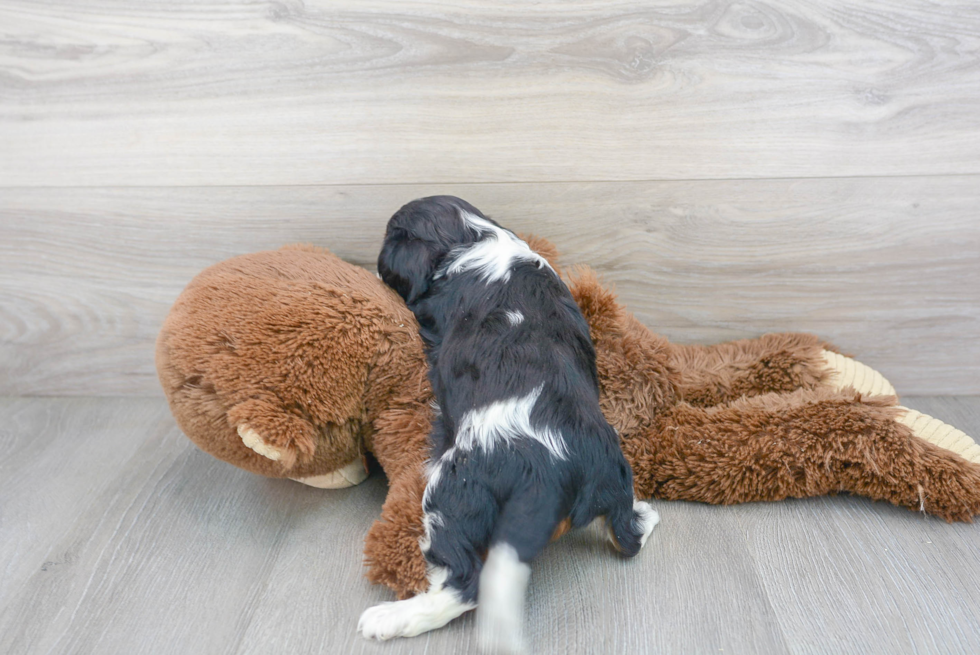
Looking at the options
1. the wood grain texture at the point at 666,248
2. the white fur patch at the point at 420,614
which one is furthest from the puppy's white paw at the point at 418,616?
the wood grain texture at the point at 666,248

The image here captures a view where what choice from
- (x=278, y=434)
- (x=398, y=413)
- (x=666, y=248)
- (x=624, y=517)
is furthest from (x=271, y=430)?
(x=666, y=248)

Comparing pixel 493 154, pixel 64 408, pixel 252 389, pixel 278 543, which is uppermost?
pixel 493 154

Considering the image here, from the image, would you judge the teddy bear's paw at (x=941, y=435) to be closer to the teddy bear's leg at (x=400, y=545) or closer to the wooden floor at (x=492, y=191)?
the wooden floor at (x=492, y=191)

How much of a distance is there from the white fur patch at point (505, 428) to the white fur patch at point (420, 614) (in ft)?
0.64

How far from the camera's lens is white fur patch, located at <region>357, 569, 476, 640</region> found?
38.2 inches

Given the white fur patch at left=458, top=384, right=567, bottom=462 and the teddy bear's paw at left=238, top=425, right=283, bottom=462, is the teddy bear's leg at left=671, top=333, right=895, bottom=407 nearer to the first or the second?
the white fur patch at left=458, top=384, right=567, bottom=462

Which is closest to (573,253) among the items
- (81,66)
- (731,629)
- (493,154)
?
(493,154)

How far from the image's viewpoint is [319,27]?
52.6 inches

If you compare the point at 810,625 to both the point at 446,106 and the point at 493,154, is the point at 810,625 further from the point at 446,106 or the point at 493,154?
the point at 446,106

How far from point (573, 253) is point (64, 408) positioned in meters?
1.26

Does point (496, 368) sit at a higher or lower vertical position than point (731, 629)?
higher

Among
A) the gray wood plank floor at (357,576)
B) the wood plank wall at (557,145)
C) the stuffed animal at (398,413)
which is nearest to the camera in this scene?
the gray wood plank floor at (357,576)

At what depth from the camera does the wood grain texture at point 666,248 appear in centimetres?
143

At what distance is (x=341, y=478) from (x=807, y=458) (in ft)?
2.77
